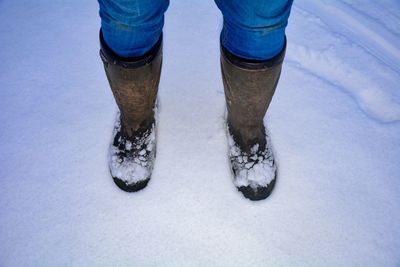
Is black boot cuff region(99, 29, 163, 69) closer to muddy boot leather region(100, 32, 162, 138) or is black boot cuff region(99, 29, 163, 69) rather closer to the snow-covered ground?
muddy boot leather region(100, 32, 162, 138)

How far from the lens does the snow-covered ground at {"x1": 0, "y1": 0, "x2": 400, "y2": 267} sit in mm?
801

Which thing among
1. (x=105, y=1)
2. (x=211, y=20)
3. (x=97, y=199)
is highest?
(x=105, y=1)

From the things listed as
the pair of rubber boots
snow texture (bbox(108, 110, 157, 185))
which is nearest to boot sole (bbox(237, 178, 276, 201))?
the pair of rubber boots

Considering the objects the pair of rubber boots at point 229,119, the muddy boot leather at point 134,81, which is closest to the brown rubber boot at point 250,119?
the pair of rubber boots at point 229,119

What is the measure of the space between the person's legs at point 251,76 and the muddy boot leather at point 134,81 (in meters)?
0.16

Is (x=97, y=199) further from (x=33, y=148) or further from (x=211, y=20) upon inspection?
(x=211, y=20)

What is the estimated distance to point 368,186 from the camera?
907 millimetres

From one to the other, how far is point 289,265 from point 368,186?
31 centimetres

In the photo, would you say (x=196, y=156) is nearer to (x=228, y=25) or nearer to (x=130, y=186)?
(x=130, y=186)

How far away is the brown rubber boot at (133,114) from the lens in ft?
2.38

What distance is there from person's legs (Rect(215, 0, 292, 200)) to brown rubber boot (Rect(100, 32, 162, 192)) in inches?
6.8

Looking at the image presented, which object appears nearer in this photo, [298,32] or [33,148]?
[33,148]

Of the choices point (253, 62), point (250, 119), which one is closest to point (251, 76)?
point (253, 62)

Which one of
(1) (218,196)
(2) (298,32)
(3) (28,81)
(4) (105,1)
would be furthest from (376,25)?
(3) (28,81)
